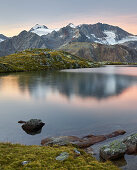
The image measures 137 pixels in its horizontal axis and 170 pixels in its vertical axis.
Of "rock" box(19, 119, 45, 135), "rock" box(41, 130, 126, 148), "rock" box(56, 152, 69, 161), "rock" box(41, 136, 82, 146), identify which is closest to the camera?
"rock" box(56, 152, 69, 161)

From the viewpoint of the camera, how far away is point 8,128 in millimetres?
32062

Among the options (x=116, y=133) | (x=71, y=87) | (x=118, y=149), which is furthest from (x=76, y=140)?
(x=71, y=87)

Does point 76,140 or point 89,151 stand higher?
point 76,140

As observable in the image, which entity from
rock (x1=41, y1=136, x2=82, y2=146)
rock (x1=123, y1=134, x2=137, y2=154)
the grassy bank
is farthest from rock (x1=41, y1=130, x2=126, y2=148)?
the grassy bank

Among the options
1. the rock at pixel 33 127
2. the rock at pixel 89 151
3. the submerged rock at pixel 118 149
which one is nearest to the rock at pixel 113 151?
the submerged rock at pixel 118 149

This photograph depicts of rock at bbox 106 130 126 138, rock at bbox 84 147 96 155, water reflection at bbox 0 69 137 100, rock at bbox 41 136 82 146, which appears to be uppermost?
water reflection at bbox 0 69 137 100

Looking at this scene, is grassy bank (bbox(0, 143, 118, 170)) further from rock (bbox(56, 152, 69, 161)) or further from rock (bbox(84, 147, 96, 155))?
rock (bbox(84, 147, 96, 155))

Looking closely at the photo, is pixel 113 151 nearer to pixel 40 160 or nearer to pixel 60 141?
pixel 60 141

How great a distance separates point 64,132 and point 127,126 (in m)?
11.9

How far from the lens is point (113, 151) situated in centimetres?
2117

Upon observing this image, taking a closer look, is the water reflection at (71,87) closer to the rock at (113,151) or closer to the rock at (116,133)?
the rock at (116,133)

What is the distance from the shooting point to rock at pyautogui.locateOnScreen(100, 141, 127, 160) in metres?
21.0

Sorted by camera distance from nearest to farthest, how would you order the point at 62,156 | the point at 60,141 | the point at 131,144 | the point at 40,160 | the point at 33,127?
the point at 40,160
the point at 62,156
the point at 131,144
the point at 60,141
the point at 33,127

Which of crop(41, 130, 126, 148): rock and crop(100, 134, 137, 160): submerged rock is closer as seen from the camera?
crop(100, 134, 137, 160): submerged rock
